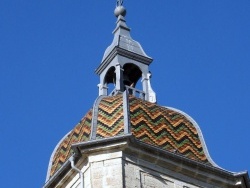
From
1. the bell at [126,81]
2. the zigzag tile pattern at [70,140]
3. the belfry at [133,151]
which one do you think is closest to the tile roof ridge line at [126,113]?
the belfry at [133,151]

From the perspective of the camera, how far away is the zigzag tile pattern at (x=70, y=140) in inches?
785

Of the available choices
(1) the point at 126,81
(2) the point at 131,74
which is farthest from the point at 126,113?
(2) the point at 131,74

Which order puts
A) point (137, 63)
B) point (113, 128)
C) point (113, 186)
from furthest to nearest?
point (137, 63) < point (113, 128) < point (113, 186)

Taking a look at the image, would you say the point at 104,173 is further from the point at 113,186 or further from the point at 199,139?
the point at 199,139

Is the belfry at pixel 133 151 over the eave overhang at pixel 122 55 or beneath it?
beneath

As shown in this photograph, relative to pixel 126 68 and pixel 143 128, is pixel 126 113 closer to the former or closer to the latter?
pixel 143 128

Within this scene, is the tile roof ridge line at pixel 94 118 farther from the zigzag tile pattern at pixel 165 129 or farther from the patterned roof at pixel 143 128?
the zigzag tile pattern at pixel 165 129

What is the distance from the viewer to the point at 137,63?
2277cm

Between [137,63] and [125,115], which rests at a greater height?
[137,63]

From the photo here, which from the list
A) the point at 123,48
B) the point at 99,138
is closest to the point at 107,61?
the point at 123,48

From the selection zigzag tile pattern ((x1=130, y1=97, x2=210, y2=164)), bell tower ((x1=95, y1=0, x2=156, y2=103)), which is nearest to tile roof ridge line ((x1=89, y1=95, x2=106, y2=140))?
zigzag tile pattern ((x1=130, y1=97, x2=210, y2=164))

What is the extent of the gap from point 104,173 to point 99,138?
0.83 m

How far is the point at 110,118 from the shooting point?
1980cm

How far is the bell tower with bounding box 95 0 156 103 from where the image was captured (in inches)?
874
